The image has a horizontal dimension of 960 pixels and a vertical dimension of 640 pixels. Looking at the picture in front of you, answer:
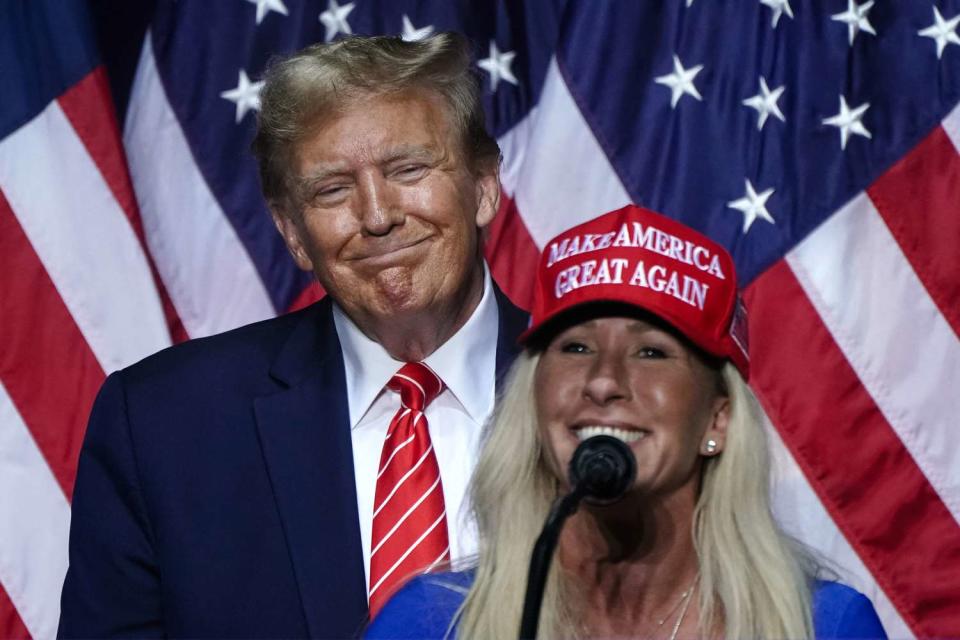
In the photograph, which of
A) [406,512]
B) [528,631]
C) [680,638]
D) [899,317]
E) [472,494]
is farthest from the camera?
[899,317]

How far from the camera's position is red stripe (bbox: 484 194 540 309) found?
3.63m

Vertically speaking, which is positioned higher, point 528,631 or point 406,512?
point 406,512

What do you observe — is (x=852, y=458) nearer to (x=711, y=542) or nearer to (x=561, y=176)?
(x=561, y=176)

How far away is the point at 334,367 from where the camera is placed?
2738 mm

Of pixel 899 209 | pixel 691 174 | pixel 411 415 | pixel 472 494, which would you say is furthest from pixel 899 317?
pixel 472 494

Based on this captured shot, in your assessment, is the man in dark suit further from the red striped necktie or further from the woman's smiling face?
the woman's smiling face

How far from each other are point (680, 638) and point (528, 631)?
541 millimetres

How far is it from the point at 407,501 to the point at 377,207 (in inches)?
20.0

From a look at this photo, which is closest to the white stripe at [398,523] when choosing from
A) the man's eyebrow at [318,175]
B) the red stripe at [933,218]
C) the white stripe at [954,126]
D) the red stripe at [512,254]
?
the man's eyebrow at [318,175]

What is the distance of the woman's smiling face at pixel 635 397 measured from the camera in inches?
74.4

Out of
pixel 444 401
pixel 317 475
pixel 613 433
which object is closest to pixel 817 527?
pixel 444 401

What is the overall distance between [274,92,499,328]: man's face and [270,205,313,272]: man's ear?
0.16 feet

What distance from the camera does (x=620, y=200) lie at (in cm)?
362

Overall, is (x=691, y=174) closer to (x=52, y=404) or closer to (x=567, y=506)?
(x=52, y=404)
